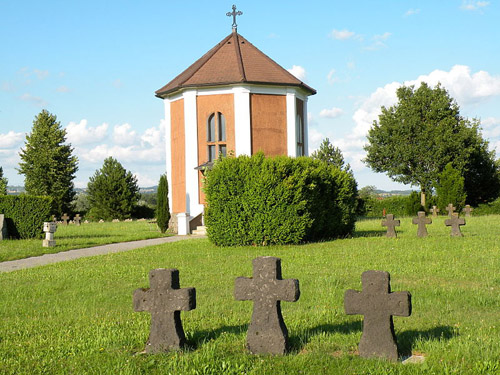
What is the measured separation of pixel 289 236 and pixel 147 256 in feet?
15.7

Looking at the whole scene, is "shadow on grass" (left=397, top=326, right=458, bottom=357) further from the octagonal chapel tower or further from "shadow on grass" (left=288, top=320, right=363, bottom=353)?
the octagonal chapel tower

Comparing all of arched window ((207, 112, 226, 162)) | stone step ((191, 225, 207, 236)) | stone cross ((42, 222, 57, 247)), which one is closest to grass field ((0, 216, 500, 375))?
stone cross ((42, 222, 57, 247))

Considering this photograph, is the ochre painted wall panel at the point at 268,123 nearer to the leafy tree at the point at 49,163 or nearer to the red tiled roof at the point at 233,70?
the red tiled roof at the point at 233,70

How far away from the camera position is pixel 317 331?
6.37 metres

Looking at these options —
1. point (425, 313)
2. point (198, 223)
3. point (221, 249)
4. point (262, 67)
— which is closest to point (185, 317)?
point (425, 313)

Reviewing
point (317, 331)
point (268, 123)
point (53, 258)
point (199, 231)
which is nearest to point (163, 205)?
point (199, 231)

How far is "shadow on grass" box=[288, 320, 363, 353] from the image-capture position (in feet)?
19.1

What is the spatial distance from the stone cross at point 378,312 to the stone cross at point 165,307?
173 cm

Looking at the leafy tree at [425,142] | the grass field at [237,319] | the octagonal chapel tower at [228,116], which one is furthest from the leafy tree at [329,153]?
the grass field at [237,319]

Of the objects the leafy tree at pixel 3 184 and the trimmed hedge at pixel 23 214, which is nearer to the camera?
the trimmed hedge at pixel 23 214

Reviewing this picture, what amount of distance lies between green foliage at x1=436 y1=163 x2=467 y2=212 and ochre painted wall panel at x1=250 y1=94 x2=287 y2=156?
17653 mm

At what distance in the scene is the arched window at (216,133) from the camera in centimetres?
2855

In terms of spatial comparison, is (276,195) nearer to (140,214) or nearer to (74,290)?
(74,290)

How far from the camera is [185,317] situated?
291 inches
